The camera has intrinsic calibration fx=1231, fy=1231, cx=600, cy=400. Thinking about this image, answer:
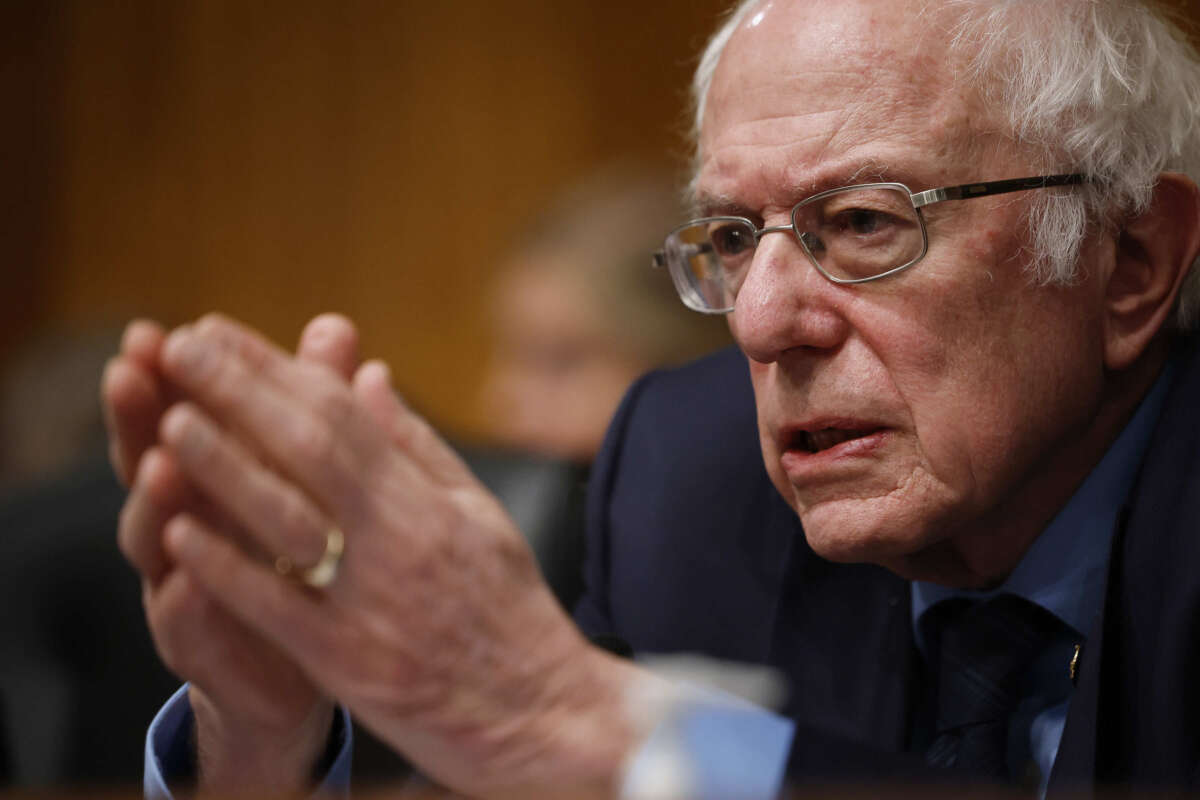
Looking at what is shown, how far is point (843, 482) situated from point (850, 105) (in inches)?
14.5

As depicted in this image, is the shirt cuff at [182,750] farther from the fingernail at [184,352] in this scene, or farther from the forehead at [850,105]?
the forehead at [850,105]

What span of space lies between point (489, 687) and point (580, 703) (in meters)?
0.07

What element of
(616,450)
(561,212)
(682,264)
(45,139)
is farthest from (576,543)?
(45,139)

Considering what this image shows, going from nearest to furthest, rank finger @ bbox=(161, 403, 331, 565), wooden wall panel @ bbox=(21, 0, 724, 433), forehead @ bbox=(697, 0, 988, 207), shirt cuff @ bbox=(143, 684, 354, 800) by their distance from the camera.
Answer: finger @ bbox=(161, 403, 331, 565) → shirt cuff @ bbox=(143, 684, 354, 800) → forehead @ bbox=(697, 0, 988, 207) → wooden wall panel @ bbox=(21, 0, 724, 433)

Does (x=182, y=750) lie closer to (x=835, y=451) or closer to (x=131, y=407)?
(x=131, y=407)

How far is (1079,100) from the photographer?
1.23 m

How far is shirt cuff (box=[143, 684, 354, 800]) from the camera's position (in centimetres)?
107

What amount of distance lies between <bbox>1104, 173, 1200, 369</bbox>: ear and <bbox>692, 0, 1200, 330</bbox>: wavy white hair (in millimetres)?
25

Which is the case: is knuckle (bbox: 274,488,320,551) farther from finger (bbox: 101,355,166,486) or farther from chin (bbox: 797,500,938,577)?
chin (bbox: 797,500,938,577)

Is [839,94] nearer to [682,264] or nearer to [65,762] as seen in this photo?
[682,264]

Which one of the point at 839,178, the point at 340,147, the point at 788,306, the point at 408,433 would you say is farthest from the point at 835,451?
the point at 340,147

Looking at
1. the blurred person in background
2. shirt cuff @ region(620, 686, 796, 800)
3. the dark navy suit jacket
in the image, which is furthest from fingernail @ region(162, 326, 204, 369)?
the blurred person in background

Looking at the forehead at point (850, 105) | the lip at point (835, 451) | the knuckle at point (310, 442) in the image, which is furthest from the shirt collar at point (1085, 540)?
the knuckle at point (310, 442)

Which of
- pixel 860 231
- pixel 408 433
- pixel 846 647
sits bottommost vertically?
pixel 846 647
